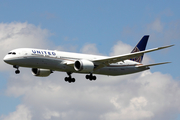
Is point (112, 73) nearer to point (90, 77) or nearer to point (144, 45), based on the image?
point (90, 77)

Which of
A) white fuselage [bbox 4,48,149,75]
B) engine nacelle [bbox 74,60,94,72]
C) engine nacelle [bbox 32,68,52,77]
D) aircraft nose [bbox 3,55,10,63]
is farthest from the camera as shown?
engine nacelle [bbox 32,68,52,77]

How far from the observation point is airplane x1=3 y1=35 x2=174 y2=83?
59594 millimetres

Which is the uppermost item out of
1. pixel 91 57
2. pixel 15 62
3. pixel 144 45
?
pixel 144 45

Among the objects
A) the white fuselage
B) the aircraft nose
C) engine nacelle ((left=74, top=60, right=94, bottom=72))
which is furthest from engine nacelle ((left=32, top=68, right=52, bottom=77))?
the aircraft nose

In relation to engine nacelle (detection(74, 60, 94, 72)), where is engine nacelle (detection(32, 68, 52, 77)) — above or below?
above

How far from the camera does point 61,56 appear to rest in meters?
62.8

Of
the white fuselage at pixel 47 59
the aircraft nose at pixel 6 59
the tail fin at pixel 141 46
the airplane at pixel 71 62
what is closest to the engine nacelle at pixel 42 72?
the airplane at pixel 71 62

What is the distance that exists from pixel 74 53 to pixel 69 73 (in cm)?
544

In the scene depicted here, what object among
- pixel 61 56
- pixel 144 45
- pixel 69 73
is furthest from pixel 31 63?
pixel 144 45

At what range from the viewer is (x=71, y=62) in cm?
6362

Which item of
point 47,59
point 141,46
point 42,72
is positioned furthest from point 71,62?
point 141,46

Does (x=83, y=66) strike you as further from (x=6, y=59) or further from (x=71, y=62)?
(x=6, y=59)

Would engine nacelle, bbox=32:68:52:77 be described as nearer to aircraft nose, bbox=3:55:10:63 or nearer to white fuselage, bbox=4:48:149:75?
white fuselage, bbox=4:48:149:75

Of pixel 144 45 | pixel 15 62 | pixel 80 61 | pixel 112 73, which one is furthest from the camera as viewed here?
pixel 144 45
